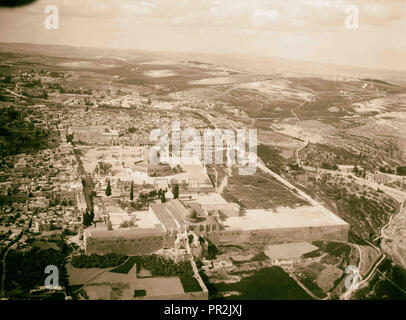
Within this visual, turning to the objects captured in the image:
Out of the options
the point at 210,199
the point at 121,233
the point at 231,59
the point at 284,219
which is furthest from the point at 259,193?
the point at 231,59

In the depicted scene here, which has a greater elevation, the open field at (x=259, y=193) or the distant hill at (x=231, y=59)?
the distant hill at (x=231, y=59)

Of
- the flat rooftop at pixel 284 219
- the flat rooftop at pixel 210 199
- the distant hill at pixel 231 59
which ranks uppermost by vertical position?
the distant hill at pixel 231 59

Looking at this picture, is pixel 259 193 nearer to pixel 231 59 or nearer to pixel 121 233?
pixel 121 233

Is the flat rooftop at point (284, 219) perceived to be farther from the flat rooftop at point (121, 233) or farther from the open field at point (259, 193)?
the flat rooftop at point (121, 233)

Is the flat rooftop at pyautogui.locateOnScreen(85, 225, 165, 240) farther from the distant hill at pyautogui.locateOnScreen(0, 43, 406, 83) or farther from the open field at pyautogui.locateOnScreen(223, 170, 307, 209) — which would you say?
the distant hill at pyautogui.locateOnScreen(0, 43, 406, 83)

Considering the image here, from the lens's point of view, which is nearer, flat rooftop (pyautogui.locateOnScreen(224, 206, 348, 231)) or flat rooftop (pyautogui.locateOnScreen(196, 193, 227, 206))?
Result: flat rooftop (pyautogui.locateOnScreen(224, 206, 348, 231))

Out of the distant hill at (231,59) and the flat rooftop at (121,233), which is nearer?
the flat rooftop at (121,233)

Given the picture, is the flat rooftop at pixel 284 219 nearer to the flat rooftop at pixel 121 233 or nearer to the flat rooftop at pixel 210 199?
the flat rooftop at pixel 210 199
